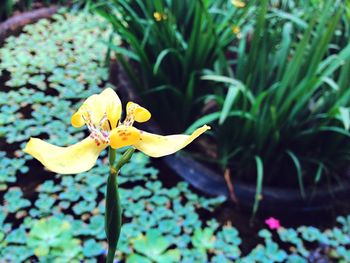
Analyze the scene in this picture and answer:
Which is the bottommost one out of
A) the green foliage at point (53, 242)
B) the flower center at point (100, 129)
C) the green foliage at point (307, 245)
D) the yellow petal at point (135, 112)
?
the green foliage at point (307, 245)

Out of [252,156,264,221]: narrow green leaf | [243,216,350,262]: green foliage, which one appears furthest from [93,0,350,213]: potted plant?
[243,216,350,262]: green foliage

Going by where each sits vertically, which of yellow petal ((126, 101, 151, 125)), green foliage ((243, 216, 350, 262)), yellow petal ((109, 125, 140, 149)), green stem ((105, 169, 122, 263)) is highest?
yellow petal ((109, 125, 140, 149))

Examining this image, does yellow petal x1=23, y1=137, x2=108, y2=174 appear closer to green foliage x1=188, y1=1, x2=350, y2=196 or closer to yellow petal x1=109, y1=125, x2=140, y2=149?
→ yellow petal x1=109, y1=125, x2=140, y2=149

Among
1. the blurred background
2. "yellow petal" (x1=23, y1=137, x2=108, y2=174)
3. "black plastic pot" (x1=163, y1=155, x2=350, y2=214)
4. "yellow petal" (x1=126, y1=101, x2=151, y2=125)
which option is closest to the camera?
"yellow petal" (x1=23, y1=137, x2=108, y2=174)

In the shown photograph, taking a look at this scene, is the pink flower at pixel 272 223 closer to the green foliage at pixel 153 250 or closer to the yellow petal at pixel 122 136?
the green foliage at pixel 153 250

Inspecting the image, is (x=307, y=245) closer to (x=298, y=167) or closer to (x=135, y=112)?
(x=298, y=167)

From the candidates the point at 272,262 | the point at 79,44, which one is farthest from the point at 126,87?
the point at 272,262

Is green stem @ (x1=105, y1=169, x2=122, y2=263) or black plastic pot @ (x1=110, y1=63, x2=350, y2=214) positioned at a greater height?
green stem @ (x1=105, y1=169, x2=122, y2=263)

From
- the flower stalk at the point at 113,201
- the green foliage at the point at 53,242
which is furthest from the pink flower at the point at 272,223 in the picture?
the flower stalk at the point at 113,201

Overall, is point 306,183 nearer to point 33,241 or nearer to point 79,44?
point 33,241
